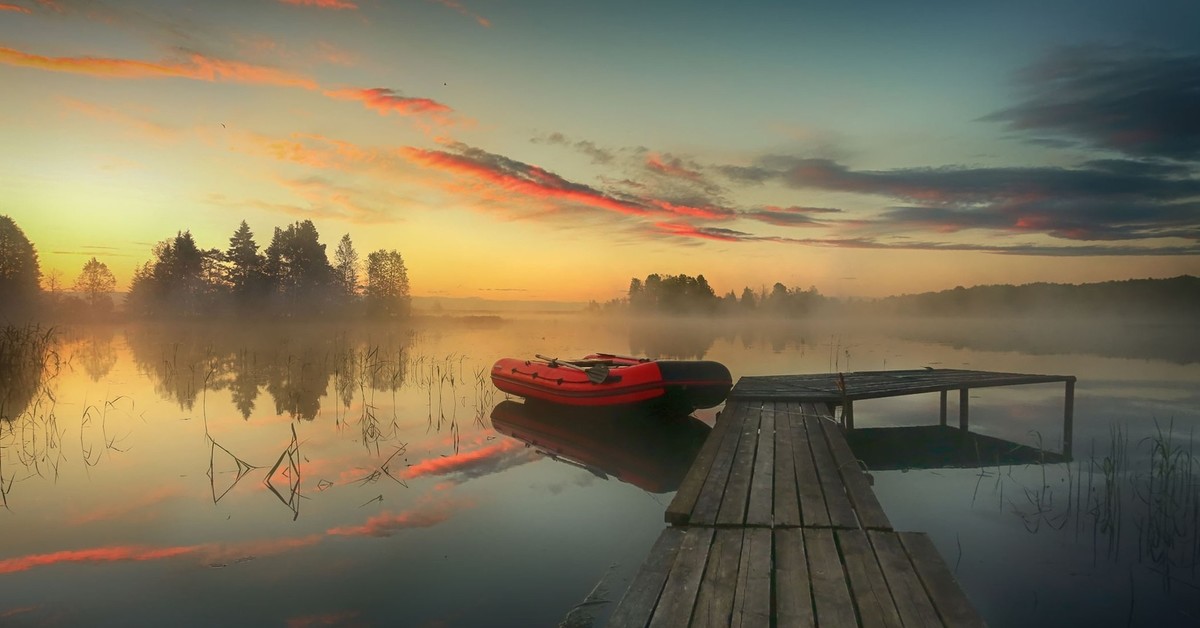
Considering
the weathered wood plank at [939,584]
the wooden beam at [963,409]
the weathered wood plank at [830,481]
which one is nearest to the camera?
the weathered wood plank at [939,584]

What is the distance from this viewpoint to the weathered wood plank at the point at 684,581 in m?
3.14

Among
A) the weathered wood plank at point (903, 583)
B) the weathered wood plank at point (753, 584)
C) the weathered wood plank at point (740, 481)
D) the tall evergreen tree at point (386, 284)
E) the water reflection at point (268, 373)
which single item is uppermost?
the tall evergreen tree at point (386, 284)

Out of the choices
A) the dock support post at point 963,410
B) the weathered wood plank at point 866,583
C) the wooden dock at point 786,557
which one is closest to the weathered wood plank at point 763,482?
the wooden dock at point 786,557

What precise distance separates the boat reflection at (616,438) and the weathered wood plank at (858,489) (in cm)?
217

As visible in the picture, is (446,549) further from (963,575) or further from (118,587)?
(963,575)

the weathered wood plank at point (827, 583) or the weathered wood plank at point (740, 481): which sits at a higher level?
the weathered wood plank at point (827, 583)

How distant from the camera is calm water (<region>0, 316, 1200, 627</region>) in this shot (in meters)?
4.94

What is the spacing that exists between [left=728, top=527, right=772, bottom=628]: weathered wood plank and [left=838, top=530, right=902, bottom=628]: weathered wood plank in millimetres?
474

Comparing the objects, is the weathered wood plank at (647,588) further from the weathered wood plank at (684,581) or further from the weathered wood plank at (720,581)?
the weathered wood plank at (720,581)

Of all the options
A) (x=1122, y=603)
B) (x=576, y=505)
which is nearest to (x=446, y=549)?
(x=576, y=505)

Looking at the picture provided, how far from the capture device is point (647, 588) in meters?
3.50

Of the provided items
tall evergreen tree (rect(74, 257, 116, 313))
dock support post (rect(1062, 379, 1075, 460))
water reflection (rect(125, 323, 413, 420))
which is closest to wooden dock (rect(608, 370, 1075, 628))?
dock support post (rect(1062, 379, 1075, 460))

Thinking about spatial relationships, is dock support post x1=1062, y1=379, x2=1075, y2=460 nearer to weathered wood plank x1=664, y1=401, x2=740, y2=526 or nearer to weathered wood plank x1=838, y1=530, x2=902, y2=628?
weathered wood plank x1=664, y1=401, x2=740, y2=526

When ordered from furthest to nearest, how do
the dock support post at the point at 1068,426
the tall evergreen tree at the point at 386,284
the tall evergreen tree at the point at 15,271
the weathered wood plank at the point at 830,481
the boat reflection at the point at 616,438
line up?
the tall evergreen tree at the point at 386,284
the tall evergreen tree at the point at 15,271
the dock support post at the point at 1068,426
the boat reflection at the point at 616,438
the weathered wood plank at the point at 830,481
